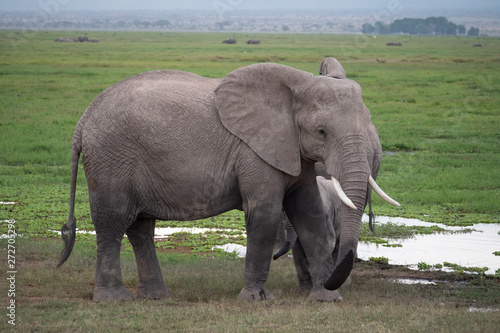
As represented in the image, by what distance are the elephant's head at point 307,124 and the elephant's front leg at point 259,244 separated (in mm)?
441

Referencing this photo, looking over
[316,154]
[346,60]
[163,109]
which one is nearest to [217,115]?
[163,109]

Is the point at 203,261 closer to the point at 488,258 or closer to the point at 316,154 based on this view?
the point at 316,154

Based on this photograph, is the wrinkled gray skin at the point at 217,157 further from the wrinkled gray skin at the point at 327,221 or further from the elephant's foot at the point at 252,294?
the wrinkled gray skin at the point at 327,221

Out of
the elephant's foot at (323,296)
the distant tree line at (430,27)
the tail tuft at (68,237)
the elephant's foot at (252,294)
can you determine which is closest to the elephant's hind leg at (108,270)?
the tail tuft at (68,237)

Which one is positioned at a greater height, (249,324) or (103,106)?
(103,106)

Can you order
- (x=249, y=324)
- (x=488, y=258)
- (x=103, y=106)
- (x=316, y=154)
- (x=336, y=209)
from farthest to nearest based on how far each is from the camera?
(x=488, y=258) → (x=336, y=209) → (x=103, y=106) → (x=316, y=154) → (x=249, y=324)

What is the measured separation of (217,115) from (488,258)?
4.44m

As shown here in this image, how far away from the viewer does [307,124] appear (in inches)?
271

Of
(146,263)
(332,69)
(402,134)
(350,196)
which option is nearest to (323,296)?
(350,196)

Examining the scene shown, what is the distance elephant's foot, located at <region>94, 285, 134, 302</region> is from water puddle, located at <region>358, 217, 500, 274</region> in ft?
11.3

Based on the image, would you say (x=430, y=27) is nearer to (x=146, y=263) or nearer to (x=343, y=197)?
(x=146, y=263)

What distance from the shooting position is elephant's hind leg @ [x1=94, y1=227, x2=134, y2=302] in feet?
24.1

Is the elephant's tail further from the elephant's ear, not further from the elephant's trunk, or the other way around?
the elephant's trunk

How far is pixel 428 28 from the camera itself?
17950cm
